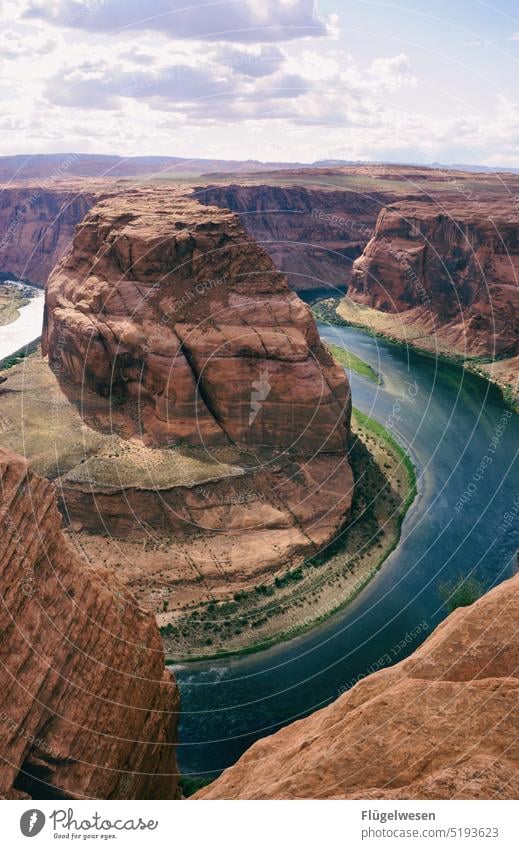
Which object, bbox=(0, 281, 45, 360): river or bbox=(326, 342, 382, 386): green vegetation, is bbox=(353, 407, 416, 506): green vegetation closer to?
bbox=(326, 342, 382, 386): green vegetation

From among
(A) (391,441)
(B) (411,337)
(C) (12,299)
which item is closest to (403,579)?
(A) (391,441)

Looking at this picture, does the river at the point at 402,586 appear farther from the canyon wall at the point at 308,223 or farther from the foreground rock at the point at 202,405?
the canyon wall at the point at 308,223

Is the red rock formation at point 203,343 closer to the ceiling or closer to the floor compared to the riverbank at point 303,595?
closer to the ceiling

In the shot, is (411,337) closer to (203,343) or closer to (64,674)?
(203,343)

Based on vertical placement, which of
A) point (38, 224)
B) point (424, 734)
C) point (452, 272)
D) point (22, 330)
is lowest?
point (22, 330)

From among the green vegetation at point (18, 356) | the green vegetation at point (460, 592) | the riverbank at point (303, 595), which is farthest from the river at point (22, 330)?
the green vegetation at point (460, 592)

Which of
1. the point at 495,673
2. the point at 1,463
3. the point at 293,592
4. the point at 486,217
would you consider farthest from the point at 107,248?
the point at 486,217
